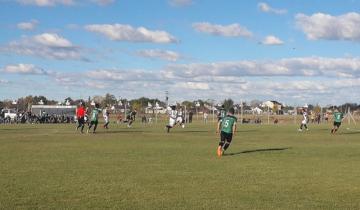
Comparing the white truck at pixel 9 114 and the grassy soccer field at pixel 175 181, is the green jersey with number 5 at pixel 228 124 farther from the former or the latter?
the white truck at pixel 9 114

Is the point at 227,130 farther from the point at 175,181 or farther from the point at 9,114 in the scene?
the point at 9,114

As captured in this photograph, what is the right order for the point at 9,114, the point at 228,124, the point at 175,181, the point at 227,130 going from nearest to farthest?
the point at 175,181
the point at 227,130
the point at 228,124
the point at 9,114

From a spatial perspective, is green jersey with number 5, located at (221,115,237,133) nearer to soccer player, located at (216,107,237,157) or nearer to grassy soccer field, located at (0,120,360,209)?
soccer player, located at (216,107,237,157)

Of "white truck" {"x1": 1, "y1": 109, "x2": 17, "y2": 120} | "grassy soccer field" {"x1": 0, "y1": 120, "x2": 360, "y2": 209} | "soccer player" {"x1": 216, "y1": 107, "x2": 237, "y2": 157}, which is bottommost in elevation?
"grassy soccer field" {"x1": 0, "y1": 120, "x2": 360, "y2": 209}

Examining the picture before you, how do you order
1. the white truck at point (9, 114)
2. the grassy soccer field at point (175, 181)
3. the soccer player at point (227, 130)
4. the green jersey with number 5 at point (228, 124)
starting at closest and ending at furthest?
1. the grassy soccer field at point (175, 181)
2. the soccer player at point (227, 130)
3. the green jersey with number 5 at point (228, 124)
4. the white truck at point (9, 114)

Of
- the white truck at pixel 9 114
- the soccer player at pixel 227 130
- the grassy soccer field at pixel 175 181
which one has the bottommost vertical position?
the grassy soccer field at pixel 175 181

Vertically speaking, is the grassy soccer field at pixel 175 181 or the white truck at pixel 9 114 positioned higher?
the white truck at pixel 9 114

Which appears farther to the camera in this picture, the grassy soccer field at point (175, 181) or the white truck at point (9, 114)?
the white truck at point (9, 114)

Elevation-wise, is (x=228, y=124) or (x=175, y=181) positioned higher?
(x=228, y=124)

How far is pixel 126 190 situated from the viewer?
11.7 m

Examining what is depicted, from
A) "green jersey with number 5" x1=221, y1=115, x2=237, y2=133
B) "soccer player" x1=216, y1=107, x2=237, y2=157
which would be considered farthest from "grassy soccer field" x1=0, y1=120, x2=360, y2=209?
"green jersey with number 5" x1=221, y1=115, x2=237, y2=133

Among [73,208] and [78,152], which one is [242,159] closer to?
[78,152]

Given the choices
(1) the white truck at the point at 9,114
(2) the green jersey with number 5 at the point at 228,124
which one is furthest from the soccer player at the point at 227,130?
(1) the white truck at the point at 9,114

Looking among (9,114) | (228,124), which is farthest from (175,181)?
(9,114)
